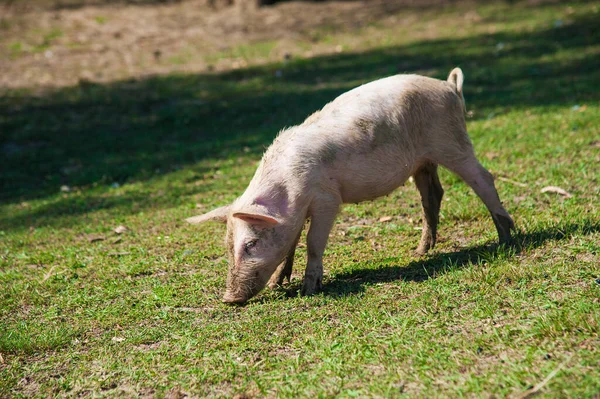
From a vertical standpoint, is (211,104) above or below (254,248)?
below

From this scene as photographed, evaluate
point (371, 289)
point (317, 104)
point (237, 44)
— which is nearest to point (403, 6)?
point (237, 44)

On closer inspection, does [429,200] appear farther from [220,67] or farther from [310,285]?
[220,67]

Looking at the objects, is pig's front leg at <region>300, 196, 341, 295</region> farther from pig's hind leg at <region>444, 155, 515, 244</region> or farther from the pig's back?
pig's hind leg at <region>444, 155, 515, 244</region>

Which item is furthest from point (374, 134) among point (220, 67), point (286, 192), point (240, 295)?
point (220, 67)

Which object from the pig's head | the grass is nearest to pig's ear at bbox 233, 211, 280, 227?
the pig's head

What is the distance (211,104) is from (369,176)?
7451 mm

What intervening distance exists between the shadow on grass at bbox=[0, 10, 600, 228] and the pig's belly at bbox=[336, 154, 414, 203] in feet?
11.4

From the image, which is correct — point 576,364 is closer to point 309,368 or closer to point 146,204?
point 309,368

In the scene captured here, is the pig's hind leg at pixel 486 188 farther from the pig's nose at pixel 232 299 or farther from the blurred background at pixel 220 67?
the blurred background at pixel 220 67

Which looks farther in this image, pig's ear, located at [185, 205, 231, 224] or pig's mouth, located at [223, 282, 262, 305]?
pig's ear, located at [185, 205, 231, 224]

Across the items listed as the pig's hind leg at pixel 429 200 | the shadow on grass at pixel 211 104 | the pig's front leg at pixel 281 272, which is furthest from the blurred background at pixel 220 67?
the pig's front leg at pixel 281 272

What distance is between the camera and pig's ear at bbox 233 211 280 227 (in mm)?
4847

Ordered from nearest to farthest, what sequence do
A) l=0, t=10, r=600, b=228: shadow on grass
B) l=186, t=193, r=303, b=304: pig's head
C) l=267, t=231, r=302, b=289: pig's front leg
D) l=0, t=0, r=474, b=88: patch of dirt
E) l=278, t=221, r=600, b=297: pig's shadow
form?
l=186, t=193, r=303, b=304: pig's head → l=278, t=221, r=600, b=297: pig's shadow → l=267, t=231, r=302, b=289: pig's front leg → l=0, t=10, r=600, b=228: shadow on grass → l=0, t=0, r=474, b=88: patch of dirt

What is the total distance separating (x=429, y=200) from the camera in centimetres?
591
